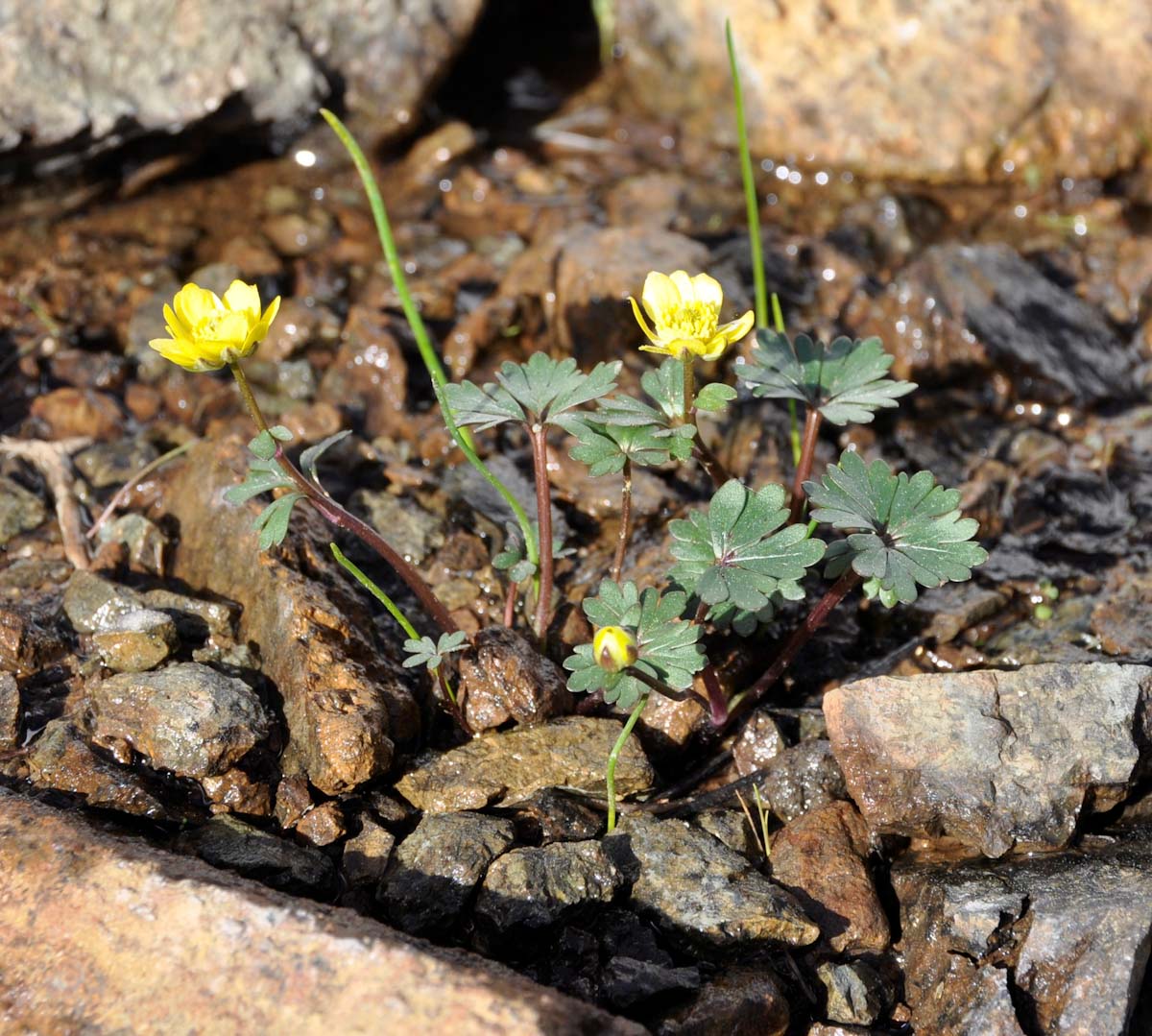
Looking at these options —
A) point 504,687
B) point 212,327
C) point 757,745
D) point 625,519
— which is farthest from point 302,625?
point 757,745

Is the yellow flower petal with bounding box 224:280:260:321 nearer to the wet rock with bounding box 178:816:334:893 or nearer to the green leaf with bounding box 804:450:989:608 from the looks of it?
the wet rock with bounding box 178:816:334:893

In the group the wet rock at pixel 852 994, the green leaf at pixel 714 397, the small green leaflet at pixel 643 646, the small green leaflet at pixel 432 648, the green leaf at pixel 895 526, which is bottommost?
the wet rock at pixel 852 994

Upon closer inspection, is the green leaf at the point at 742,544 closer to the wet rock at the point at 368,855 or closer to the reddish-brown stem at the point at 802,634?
the reddish-brown stem at the point at 802,634

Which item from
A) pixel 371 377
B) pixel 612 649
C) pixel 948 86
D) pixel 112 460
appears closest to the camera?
pixel 612 649

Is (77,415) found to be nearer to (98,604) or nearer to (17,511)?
(17,511)

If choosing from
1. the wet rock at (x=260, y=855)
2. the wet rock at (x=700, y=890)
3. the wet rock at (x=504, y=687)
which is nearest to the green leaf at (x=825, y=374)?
the wet rock at (x=504, y=687)

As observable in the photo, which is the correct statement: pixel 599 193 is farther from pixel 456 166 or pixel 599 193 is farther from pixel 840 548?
pixel 840 548

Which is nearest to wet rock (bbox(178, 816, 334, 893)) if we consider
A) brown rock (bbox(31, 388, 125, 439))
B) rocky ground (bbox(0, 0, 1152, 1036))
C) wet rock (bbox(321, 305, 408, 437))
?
rocky ground (bbox(0, 0, 1152, 1036))
